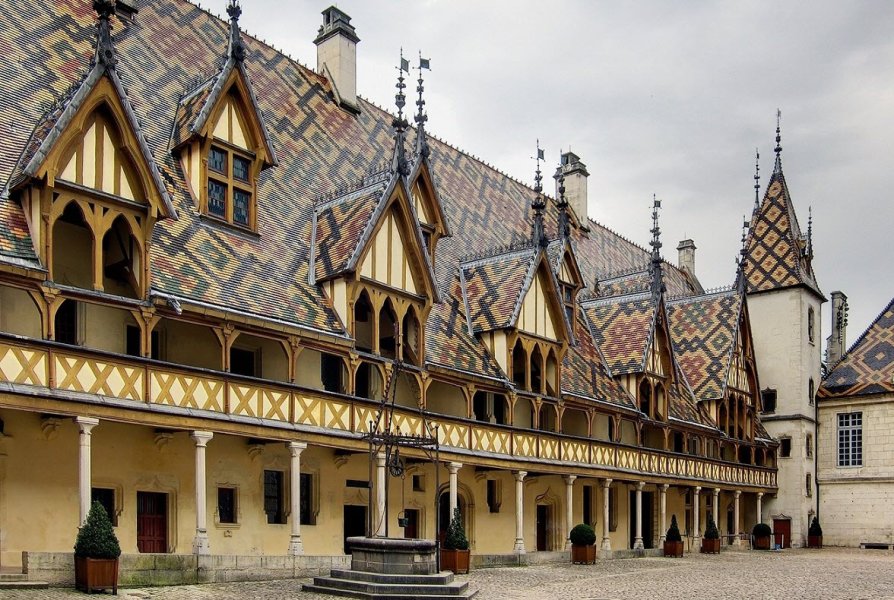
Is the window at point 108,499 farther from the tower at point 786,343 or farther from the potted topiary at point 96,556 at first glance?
the tower at point 786,343

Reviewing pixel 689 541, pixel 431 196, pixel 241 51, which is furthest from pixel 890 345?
pixel 241 51

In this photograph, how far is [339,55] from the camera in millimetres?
30500

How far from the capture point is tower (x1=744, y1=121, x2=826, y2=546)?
148 feet

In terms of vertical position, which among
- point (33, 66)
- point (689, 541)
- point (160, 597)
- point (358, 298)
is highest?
point (33, 66)

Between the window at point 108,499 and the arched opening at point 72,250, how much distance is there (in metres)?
3.59

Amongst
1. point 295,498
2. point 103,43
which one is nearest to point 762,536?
point 295,498

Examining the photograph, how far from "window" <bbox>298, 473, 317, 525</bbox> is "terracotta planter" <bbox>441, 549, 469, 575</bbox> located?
2.94m

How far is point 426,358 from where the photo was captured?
80.2 feet

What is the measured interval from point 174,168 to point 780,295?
3243 cm

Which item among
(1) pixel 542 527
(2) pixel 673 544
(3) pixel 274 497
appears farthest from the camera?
(2) pixel 673 544

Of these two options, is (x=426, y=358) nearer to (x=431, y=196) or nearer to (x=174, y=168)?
(x=431, y=196)

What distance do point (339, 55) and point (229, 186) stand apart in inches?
389

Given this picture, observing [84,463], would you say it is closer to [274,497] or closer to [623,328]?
[274,497]

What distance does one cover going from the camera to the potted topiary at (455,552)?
21406 millimetres
